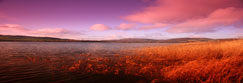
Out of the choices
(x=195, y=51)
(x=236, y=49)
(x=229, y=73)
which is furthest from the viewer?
Result: (x=195, y=51)

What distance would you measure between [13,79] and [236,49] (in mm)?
16654

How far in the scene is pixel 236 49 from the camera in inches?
398

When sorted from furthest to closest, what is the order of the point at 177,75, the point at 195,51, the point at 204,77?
the point at 195,51, the point at 177,75, the point at 204,77

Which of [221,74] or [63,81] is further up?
[221,74]

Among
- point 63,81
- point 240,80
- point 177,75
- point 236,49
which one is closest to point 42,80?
point 63,81

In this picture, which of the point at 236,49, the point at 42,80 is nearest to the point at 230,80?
the point at 236,49

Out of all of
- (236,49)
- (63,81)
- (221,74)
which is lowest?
(63,81)

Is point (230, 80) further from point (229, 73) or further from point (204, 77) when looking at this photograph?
point (204, 77)

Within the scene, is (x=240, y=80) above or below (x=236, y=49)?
below

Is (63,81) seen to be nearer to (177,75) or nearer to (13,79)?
(13,79)

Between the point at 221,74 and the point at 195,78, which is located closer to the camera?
the point at 221,74

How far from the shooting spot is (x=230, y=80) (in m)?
5.58

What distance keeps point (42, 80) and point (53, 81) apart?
0.68 meters

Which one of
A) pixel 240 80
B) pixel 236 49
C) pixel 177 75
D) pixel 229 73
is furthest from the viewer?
pixel 236 49
